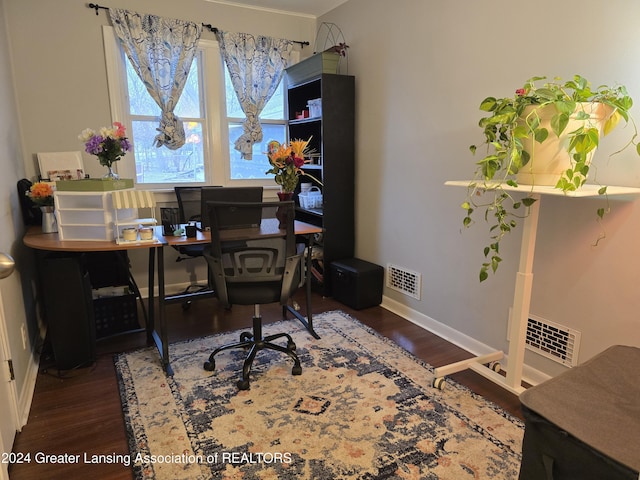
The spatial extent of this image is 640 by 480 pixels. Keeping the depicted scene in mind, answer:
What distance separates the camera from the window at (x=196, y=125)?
137 inches

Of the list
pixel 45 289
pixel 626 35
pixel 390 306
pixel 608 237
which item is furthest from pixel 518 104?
pixel 45 289

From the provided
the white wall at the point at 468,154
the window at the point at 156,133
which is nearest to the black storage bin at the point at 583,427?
the white wall at the point at 468,154

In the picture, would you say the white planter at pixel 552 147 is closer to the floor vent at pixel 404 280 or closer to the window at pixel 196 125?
the floor vent at pixel 404 280

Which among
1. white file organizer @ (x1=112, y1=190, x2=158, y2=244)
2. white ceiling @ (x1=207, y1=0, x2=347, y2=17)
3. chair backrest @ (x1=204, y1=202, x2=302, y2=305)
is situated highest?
white ceiling @ (x1=207, y1=0, x2=347, y2=17)

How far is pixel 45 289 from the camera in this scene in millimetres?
2295

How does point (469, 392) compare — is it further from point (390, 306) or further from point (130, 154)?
point (130, 154)

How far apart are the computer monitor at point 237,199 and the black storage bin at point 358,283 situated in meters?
1.29

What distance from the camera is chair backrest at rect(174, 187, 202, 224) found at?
136 inches

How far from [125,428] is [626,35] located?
2.91 m

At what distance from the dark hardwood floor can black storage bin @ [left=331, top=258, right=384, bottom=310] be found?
0.28 ft

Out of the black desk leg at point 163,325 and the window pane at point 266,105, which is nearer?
the black desk leg at point 163,325

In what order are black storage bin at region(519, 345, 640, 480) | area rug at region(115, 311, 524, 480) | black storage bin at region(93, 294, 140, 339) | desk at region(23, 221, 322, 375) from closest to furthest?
1. black storage bin at region(519, 345, 640, 480)
2. area rug at region(115, 311, 524, 480)
3. desk at region(23, 221, 322, 375)
4. black storage bin at region(93, 294, 140, 339)

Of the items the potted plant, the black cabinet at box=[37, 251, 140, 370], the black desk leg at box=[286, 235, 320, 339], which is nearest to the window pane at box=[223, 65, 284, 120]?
the black desk leg at box=[286, 235, 320, 339]

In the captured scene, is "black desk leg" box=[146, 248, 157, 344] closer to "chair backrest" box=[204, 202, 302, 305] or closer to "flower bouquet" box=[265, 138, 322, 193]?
"chair backrest" box=[204, 202, 302, 305]
